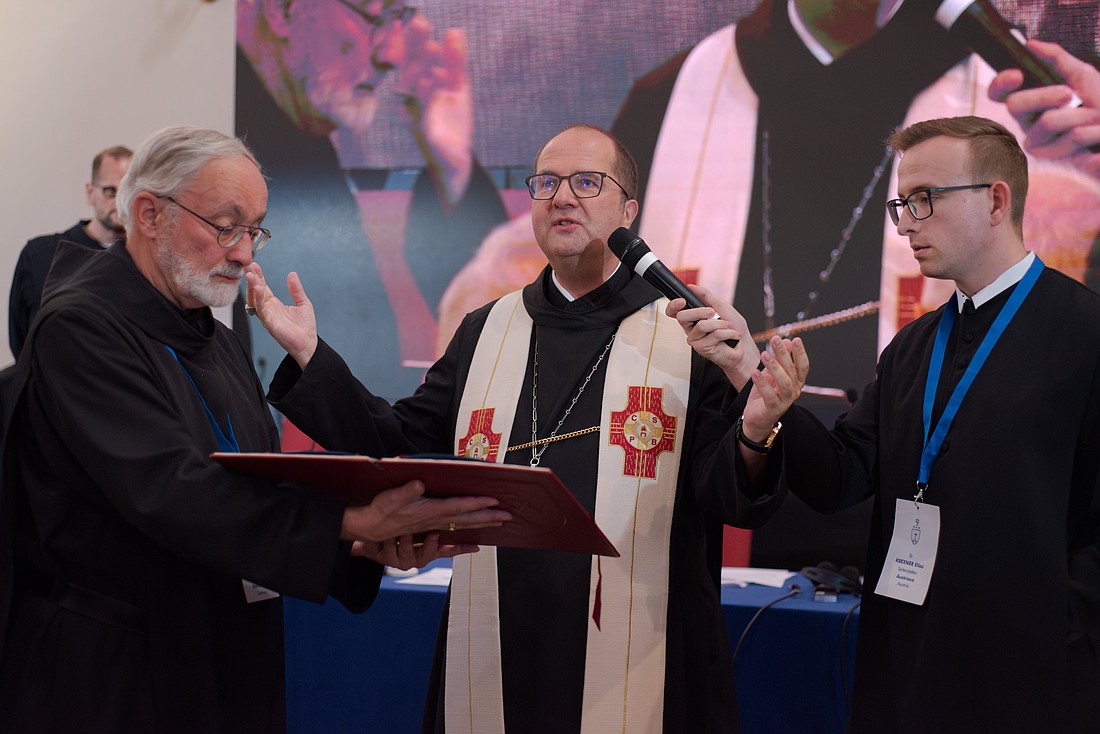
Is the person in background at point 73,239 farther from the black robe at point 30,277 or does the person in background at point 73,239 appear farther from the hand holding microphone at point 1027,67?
the hand holding microphone at point 1027,67

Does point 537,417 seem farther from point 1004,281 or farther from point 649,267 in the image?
point 1004,281

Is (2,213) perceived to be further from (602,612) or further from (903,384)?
(903,384)

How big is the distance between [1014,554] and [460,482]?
1.32m

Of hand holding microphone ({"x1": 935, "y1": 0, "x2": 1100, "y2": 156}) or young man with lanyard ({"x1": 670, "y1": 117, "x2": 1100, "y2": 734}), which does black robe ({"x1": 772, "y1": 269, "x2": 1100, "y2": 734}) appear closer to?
young man with lanyard ({"x1": 670, "y1": 117, "x2": 1100, "y2": 734})

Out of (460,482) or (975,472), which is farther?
(975,472)

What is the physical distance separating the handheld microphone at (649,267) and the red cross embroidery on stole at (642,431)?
35 centimetres

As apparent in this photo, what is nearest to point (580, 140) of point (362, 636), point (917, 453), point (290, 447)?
point (917, 453)

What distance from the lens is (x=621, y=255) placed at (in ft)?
8.54

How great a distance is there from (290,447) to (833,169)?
2908mm

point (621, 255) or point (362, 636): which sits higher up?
point (621, 255)

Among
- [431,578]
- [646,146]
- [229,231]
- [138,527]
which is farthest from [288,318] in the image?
[646,146]

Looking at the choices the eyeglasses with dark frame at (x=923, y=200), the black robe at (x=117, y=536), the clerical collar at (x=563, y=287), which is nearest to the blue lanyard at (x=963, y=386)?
the eyeglasses with dark frame at (x=923, y=200)

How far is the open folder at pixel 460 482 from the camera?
1.73 metres

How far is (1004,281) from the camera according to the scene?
2.50m
